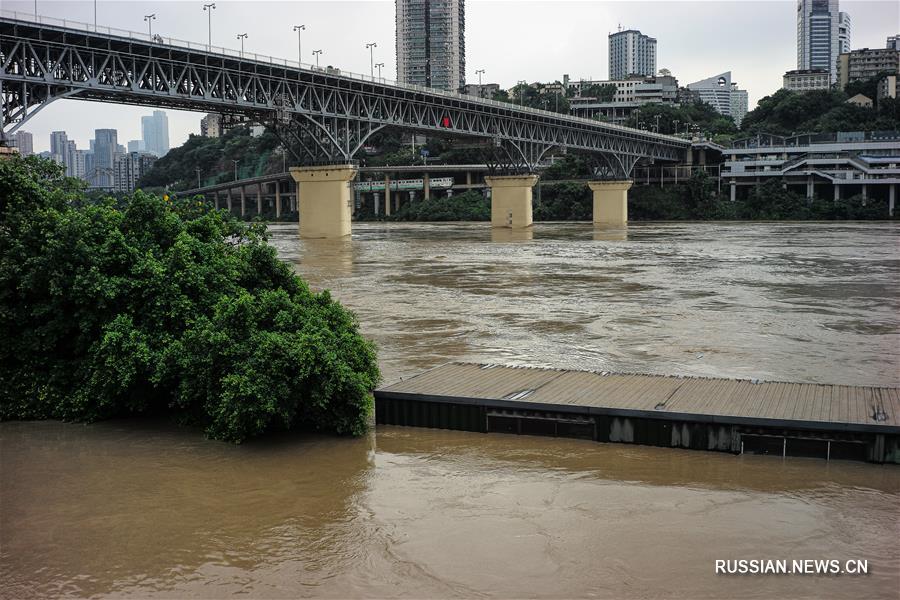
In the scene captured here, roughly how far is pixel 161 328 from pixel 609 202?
400ft

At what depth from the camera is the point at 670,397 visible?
1998cm

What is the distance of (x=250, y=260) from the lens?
23.5m

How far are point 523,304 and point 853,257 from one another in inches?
1317

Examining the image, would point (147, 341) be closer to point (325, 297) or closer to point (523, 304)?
point (325, 297)

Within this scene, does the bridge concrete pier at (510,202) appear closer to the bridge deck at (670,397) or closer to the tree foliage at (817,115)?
the tree foliage at (817,115)

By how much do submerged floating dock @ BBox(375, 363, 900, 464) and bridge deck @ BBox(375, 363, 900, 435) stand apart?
0.07ft

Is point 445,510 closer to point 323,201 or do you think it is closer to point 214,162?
point 323,201

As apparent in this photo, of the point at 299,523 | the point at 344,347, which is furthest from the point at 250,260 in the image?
the point at 299,523

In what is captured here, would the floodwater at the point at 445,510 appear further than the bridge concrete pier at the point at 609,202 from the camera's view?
No

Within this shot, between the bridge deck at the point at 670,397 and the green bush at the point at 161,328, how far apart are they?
A: 7.19 ft

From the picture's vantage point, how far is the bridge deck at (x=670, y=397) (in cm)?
1816
